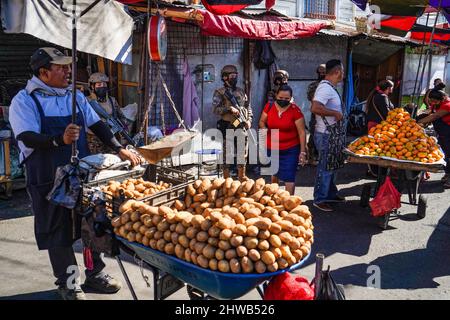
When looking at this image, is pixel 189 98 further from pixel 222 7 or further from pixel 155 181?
pixel 155 181

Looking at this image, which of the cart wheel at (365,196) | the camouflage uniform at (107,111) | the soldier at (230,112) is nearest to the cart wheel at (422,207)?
the cart wheel at (365,196)

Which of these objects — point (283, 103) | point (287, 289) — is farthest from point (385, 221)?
point (287, 289)

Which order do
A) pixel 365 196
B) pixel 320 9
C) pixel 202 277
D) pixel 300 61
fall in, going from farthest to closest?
pixel 320 9 → pixel 300 61 → pixel 365 196 → pixel 202 277

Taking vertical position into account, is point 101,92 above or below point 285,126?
above

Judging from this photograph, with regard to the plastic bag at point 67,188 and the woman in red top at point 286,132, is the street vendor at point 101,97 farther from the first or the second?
the plastic bag at point 67,188

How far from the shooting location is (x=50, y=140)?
356cm

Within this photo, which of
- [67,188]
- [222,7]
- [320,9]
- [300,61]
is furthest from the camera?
[320,9]

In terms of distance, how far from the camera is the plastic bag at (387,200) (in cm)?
589

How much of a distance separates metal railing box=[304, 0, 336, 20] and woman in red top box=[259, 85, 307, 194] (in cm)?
1061

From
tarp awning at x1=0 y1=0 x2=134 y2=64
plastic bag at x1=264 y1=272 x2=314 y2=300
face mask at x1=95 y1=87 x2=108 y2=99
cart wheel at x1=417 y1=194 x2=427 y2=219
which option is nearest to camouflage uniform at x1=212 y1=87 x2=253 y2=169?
tarp awning at x1=0 y1=0 x2=134 y2=64

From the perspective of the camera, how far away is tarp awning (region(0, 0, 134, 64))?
232 inches

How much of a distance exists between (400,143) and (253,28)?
3800 millimetres
